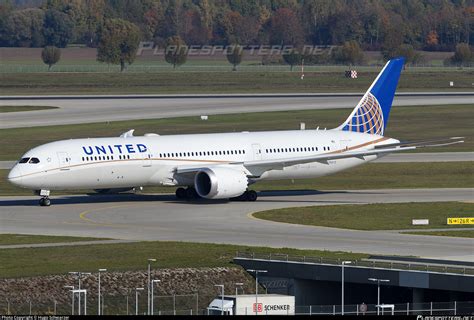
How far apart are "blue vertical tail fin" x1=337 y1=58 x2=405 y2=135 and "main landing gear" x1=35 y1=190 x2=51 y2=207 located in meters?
24.5

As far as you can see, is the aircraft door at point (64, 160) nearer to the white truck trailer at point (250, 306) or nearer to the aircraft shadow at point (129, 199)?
the aircraft shadow at point (129, 199)

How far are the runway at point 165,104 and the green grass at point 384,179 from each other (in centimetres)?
4785

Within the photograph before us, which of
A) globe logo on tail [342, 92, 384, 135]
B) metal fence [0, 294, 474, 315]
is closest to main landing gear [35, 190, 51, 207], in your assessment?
globe logo on tail [342, 92, 384, 135]

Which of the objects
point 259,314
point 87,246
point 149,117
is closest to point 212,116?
point 149,117

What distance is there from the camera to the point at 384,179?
10819 centimetres

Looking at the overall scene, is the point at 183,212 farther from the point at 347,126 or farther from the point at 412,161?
the point at 412,161

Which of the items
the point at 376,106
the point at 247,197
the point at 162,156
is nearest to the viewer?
the point at 162,156

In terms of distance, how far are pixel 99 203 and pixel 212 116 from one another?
71.4m

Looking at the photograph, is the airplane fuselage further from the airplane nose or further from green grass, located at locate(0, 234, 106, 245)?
green grass, located at locate(0, 234, 106, 245)

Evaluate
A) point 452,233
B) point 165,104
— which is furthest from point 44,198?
point 165,104

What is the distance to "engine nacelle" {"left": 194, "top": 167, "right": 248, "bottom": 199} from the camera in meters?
88.2

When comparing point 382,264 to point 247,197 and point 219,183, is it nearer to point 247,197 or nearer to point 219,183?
point 219,183

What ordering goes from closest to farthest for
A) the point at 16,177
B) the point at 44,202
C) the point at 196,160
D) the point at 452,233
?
the point at 452,233 → the point at 16,177 → the point at 44,202 → the point at 196,160

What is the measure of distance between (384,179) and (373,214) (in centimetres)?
2318
